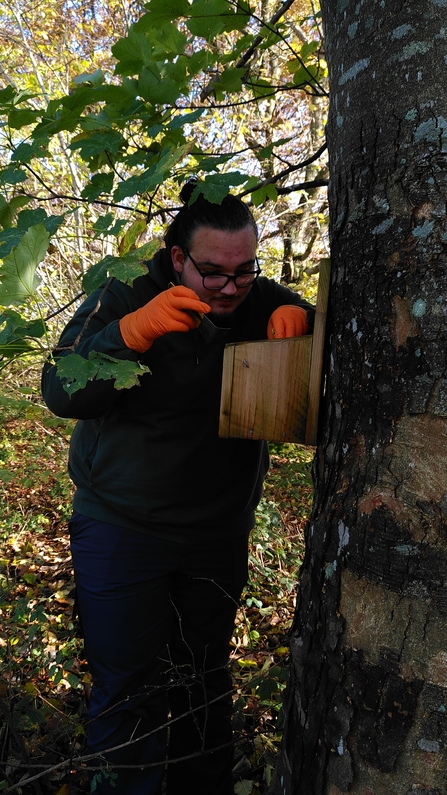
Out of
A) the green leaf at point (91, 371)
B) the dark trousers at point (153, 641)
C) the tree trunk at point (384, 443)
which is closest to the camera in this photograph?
the tree trunk at point (384, 443)

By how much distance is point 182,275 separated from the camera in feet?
6.44

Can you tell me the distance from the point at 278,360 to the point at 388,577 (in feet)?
2.04

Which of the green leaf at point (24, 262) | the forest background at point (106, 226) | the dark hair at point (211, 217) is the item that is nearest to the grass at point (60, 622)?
the forest background at point (106, 226)

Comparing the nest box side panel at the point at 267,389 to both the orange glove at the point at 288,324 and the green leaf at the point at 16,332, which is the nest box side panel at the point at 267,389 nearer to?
the orange glove at the point at 288,324

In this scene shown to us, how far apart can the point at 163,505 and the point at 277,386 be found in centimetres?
73

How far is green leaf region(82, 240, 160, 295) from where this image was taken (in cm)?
100

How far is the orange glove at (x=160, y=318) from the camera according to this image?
4.93ft

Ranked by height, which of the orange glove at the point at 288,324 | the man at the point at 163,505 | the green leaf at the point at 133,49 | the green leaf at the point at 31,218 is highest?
the green leaf at the point at 133,49

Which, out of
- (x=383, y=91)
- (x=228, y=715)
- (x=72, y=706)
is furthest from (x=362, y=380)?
(x=72, y=706)

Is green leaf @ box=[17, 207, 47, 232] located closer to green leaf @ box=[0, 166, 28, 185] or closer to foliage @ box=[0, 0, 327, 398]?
foliage @ box=[0, 0, 327, 398]

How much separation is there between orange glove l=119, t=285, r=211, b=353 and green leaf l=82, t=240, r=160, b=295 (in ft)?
1.24

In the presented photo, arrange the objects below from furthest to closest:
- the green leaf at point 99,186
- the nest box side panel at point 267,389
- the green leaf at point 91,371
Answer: the green leaf at point 99,186 < the nest box side panel at point 267,389 < the green leaf at point 91,371

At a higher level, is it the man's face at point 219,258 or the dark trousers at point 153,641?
the man's face at point 219,258

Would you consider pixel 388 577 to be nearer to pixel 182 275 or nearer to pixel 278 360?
pixel 278 360
